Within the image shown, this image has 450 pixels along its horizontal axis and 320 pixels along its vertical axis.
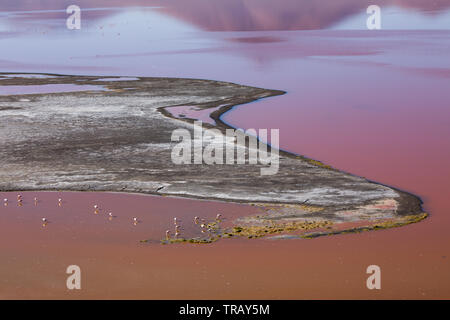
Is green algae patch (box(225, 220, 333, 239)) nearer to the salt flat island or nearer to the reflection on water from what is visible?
the salt flat island

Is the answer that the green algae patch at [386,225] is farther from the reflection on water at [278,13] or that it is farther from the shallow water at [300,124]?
the reflection on water at [278,13]

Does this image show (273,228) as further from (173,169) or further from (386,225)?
(173,169)

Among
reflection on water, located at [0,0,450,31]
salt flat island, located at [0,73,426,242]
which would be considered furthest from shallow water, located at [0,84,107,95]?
reflection on water, located at [0,0,450,31]

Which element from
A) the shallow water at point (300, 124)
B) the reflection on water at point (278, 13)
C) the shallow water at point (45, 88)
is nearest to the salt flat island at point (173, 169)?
the shallow water at point (300, 124)

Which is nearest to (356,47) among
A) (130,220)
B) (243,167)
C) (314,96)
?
(314,96)

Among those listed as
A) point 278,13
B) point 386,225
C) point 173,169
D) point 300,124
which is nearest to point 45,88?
point 300,124

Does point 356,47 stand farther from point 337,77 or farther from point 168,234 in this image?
point 168,234
